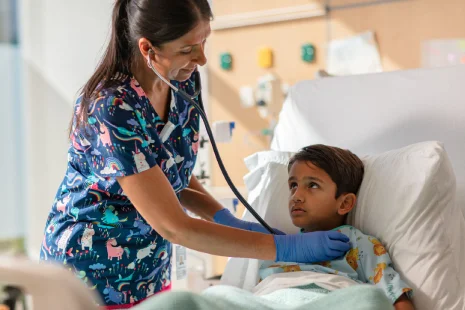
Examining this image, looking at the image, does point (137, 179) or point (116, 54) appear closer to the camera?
point (137, 179)

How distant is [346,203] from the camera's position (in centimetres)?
169

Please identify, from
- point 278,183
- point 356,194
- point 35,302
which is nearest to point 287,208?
point 278,183

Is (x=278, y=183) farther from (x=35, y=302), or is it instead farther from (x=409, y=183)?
(x=35, y=302)

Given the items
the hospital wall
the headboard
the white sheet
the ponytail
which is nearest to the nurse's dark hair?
the ponytail

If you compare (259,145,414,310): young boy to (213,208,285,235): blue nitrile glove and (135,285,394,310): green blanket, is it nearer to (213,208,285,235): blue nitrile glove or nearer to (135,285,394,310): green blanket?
(213,208,285,235): blue nitrile glove

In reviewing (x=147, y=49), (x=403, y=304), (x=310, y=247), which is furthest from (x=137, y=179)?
(x=403, y=304)

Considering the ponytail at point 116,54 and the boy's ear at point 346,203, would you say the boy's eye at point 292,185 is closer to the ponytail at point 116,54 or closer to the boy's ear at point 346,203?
the boy's ear at point 346,203

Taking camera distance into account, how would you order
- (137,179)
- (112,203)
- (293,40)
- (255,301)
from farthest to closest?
(293,40), (112,203), (137,179), (255,301)

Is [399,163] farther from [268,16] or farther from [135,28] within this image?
[268,16]

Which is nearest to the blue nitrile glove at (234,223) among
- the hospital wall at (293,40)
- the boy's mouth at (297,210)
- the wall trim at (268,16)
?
the boy's mouth at (297,210)

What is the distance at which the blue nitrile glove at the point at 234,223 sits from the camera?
1698mm

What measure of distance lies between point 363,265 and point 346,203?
21 cm

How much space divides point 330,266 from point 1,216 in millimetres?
2732

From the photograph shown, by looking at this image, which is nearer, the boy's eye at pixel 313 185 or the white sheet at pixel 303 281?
the white sheet at pixel 303 281
